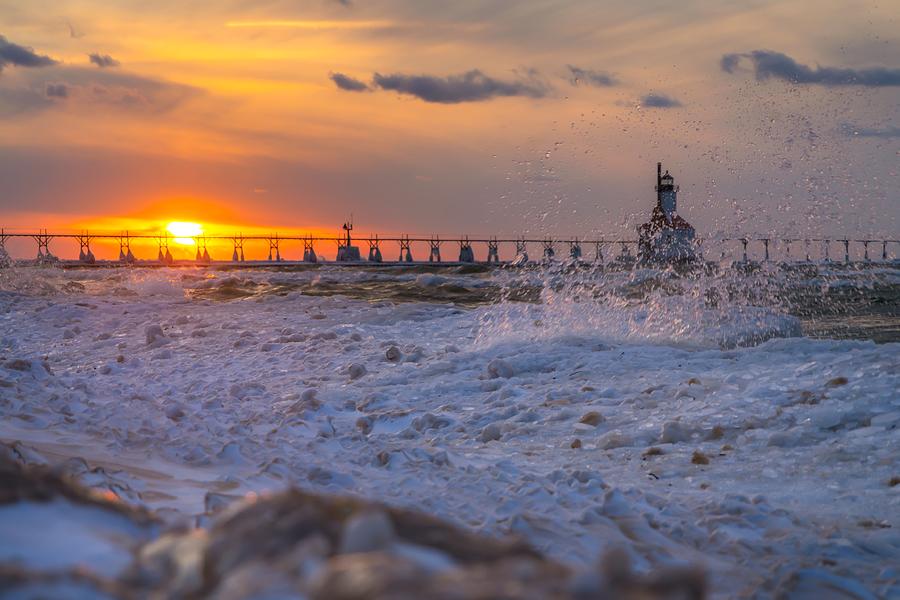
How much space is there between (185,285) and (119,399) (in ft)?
60.3

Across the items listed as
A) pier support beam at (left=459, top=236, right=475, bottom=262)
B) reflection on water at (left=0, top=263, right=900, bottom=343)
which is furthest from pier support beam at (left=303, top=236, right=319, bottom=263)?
reflection on water at (left=0, top=263, right=900, bottom=343)

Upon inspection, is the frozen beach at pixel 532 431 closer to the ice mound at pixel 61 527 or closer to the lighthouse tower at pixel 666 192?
the ice mound at pixel 61 527

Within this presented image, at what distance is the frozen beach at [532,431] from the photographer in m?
3.44

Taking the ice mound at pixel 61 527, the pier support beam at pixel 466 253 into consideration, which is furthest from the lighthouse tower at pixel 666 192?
the ice mound at pixel 61 527

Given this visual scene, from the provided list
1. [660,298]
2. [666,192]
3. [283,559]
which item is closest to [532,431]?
[283,559]

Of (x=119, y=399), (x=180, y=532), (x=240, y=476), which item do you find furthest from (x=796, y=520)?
(x=119, y=399)

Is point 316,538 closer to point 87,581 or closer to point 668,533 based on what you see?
point 87,581

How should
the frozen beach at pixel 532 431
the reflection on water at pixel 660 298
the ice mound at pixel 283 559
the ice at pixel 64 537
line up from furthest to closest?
the reflection on water at pixel 660 298 < the frozen beach at pixel 532 431 < the ice at pixel 64 537 < the ice mound at pixel 283 559

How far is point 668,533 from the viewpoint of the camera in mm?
3709

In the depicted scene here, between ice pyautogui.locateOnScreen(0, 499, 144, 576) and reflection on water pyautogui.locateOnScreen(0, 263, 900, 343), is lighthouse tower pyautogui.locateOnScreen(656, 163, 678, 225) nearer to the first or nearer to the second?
reflection on water pyautogui.locateOnScreen(0, 263, 900, 343)

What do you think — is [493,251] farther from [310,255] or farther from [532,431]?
[532,431]

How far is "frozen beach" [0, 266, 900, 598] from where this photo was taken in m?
3.44

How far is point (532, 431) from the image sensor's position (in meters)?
6.06

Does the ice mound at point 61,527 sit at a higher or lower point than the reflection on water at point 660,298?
higher
